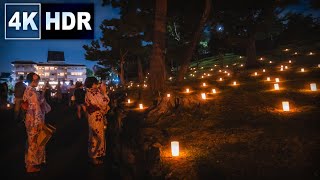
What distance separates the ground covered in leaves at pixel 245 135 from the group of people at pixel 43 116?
1643mm

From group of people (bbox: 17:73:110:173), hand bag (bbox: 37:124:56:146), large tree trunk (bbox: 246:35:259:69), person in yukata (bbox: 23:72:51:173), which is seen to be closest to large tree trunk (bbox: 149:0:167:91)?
group of people (bbox: 17:73:110:173)

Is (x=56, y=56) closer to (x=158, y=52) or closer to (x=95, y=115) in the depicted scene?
(x=158, y=52)

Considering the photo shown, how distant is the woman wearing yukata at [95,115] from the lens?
276 inches

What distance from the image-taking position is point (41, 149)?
6.63 metres

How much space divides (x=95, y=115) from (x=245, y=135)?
12.1 ft

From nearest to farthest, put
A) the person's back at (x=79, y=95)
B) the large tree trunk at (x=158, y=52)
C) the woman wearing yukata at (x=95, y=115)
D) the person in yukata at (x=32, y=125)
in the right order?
the person in yukata at (x=32, y=125) → the woman wearing yukata at (x=95, y=115) → the person's back at (x=79, y=95) → the large tree trunk at (x=158, y=52)

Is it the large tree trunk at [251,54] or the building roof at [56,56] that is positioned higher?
the building roof at [56,56]

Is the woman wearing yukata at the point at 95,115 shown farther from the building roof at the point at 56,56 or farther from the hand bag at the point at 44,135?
the building roof at the point at 56,56

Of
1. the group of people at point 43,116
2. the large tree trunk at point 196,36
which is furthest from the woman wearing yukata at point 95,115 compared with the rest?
the large tree trunk at point 196,36

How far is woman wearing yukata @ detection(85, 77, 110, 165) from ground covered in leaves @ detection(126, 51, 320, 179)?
5.15 ft

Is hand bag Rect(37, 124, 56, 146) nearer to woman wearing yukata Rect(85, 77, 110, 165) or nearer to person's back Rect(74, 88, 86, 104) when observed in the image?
woman wearing yukata Rect(85, 77, 110, 165)

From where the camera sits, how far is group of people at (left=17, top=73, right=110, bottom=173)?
6.48 metres

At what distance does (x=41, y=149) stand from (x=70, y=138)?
3.66 metres

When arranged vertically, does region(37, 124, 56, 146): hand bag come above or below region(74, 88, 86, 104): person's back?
below
